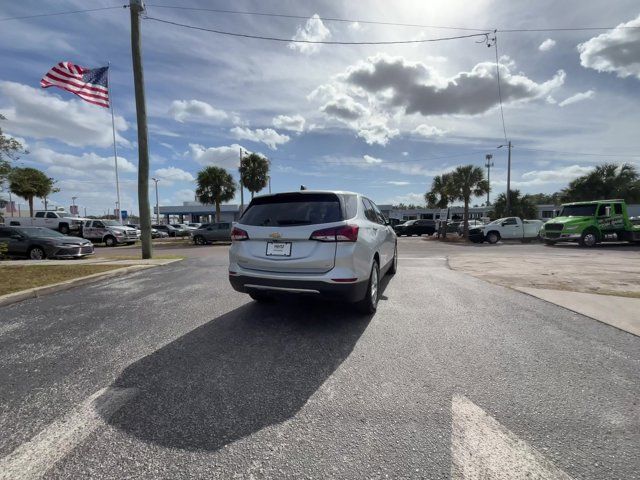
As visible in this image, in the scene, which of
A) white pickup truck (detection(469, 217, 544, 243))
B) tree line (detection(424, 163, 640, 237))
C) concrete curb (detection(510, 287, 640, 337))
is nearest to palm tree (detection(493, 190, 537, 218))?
tree line (detection(424, 163, 640, 237))

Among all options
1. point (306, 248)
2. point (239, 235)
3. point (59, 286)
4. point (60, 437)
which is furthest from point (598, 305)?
point (59, 286)

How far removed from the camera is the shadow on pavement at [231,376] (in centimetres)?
221

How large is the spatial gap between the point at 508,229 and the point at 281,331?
2387 cm

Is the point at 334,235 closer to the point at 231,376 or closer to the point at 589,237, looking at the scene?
the point at 231,376

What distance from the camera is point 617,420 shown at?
2289mm

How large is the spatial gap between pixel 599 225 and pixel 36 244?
25887mm

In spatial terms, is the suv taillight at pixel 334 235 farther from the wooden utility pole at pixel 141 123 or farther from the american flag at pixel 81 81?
the american flag at pixel 81 81

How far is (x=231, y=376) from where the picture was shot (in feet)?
9.51

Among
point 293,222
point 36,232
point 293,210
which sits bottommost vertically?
point 36,232

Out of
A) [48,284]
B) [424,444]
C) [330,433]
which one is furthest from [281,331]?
[48,284]

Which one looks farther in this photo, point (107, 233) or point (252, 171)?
point (252, 171)

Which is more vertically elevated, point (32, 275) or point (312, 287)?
point (312, 287)

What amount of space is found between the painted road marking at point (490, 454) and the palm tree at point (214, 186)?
1343 inches

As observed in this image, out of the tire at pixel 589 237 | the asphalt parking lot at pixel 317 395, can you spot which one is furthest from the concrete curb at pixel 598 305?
the tire at pixel 589 237
